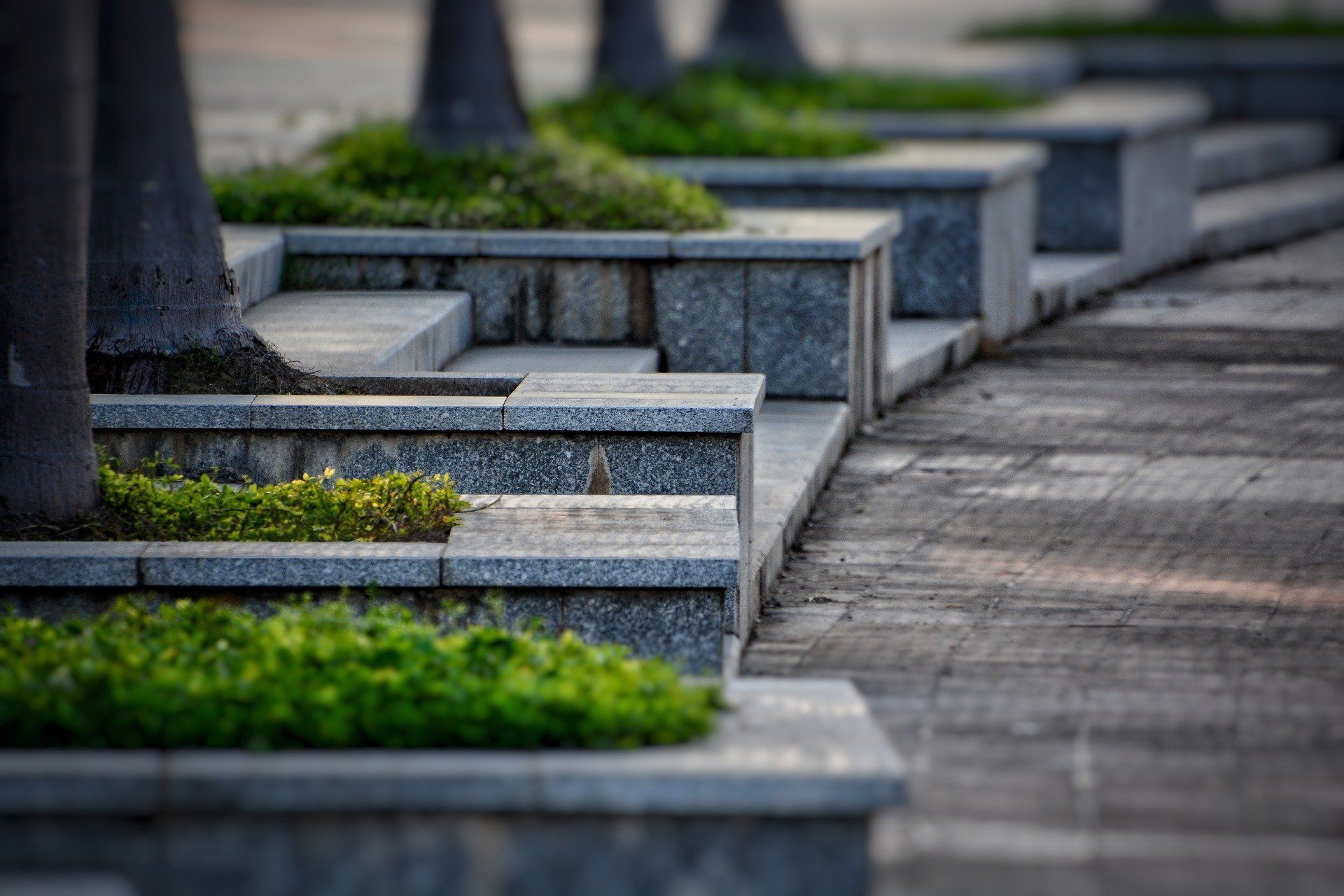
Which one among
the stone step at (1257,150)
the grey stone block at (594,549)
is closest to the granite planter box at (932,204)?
the grey stone block at (594,549)

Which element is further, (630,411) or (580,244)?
(580,244)

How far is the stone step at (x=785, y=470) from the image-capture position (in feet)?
24.2

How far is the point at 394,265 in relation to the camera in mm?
10062

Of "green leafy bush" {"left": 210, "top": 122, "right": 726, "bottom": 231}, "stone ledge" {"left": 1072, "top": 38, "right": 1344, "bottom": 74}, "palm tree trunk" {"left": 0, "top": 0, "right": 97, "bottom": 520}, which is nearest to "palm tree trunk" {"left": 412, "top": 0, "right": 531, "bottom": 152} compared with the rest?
"green leafy bush" {"left": 210, "top": 122, "right": 726, "bottom": 231}

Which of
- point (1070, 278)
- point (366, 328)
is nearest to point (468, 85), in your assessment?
point (366, 328)

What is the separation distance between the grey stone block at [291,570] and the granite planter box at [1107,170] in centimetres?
1036

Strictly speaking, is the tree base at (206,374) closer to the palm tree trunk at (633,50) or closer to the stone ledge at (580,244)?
the stone ledge at (580,244)

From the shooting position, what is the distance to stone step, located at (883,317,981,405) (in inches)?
438

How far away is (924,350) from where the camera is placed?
37.8 feet

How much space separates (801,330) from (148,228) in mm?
3563

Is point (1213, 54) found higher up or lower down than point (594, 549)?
higher up

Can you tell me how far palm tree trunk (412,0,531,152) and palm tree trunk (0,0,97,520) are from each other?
553 cm

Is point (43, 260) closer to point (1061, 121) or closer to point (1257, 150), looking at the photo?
point (1061, 121)

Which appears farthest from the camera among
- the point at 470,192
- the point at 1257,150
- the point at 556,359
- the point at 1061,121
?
the point at 1257,150
